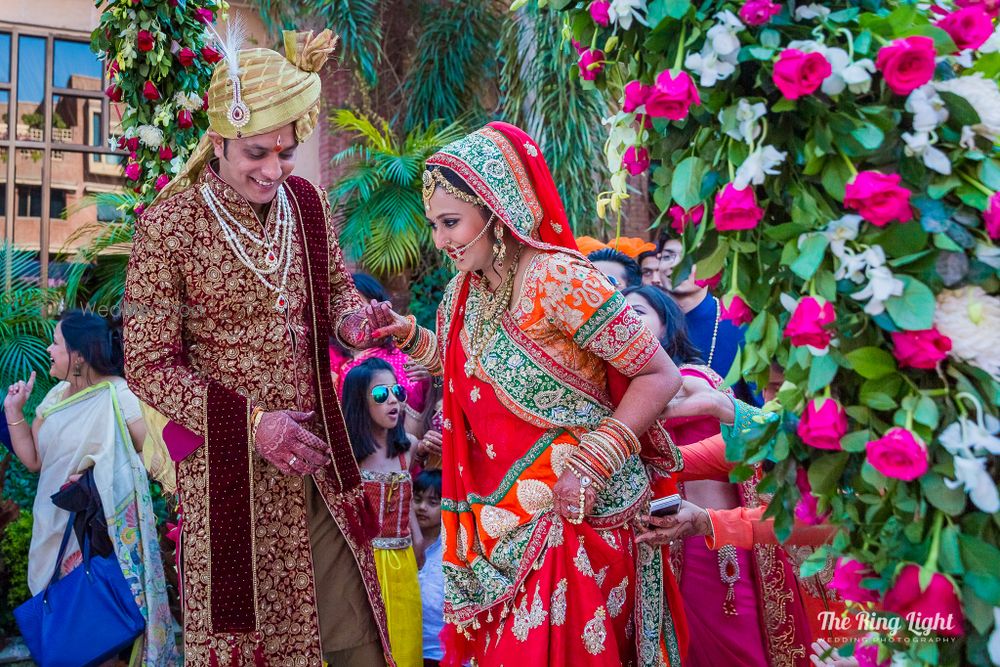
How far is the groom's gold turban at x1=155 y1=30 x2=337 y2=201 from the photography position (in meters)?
2.98

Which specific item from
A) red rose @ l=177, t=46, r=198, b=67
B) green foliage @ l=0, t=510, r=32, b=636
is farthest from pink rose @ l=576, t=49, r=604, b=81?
green foliage @ l=0, t=510, r=32, b=636

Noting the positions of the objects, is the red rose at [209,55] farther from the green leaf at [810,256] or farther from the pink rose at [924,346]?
the pink rose at [924,346]

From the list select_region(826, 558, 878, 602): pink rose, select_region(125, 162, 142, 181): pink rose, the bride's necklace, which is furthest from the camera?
select_region(125, 162, 142, 181): pink rose

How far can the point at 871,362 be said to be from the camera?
175cm

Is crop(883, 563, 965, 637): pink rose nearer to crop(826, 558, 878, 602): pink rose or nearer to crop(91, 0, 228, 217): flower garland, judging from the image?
crop(826, 558, 878, 602): pink rose

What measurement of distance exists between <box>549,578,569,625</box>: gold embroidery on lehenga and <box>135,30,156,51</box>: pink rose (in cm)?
284

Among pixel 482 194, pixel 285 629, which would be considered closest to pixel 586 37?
pixel 482 194

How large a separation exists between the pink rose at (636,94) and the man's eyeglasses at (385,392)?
111 inches

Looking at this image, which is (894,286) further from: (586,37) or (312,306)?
(312,306)

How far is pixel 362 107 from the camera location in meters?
9.94

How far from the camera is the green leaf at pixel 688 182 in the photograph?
189 centimetres

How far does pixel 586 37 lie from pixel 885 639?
52.8 inches

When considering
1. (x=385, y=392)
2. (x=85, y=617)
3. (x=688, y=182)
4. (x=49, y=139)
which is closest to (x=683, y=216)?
(x=688, y=182)

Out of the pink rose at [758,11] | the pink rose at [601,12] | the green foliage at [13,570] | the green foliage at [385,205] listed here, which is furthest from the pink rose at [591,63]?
the green foliage at [385,205]
